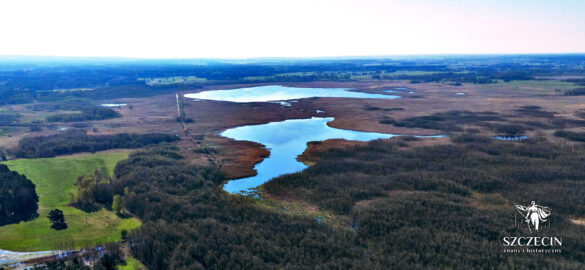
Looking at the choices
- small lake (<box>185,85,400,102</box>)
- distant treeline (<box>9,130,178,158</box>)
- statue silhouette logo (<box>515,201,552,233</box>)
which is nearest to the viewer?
statue silhouette logo (<box>515,201,552,233</box>)

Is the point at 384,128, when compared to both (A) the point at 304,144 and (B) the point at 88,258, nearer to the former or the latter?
(A) the point at 304,144

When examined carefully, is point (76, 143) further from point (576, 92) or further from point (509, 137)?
point (576, 92)

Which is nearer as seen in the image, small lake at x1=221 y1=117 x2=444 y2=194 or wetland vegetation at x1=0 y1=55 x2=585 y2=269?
wetland vegetation at x1=0 y1=55 x2=585 y2=269

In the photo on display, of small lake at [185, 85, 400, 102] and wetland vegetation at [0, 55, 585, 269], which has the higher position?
small lake at [185, 85, 400, 102]

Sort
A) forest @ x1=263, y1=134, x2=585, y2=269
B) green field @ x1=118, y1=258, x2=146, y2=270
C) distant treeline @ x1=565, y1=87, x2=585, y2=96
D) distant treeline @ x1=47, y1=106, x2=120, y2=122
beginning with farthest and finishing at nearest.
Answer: distant treeline @ x1=565, y1=87, x2=585, y2=96
distant treeline @ x1=47, y1=106, x2=120, y2=122
green field @ x1=118, y1=258, x2=146, y2=270
forest @ x1=263, y1=134, x2=585, y2=269

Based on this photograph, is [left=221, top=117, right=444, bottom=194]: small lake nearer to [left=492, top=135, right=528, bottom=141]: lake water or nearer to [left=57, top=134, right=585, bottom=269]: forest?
[left=57, top=134, right=585, bottom=269]: forest

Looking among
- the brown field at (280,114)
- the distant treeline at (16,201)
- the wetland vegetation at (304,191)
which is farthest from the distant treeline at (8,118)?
the distant treeline at (16,201)

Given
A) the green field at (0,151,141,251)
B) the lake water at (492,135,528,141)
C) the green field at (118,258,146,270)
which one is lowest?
the green field at (118,258,146,270)

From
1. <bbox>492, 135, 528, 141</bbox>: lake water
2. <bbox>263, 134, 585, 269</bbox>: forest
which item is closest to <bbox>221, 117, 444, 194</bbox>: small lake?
<bbox>263, 134, 585, 269</bbox>: forest

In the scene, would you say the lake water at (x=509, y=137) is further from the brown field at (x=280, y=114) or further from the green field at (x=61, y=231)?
the green field at (x=61, y=231)
